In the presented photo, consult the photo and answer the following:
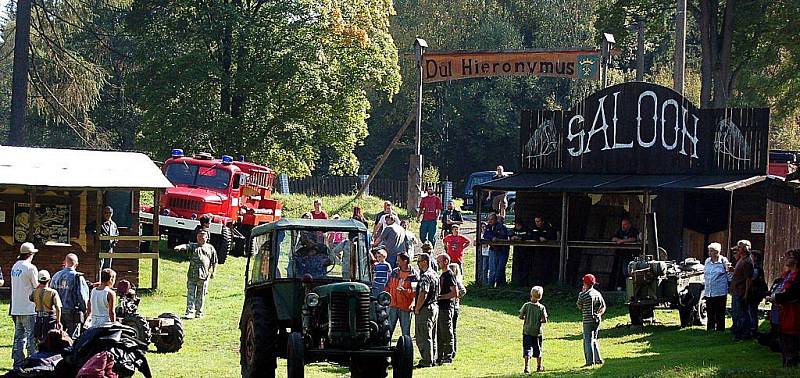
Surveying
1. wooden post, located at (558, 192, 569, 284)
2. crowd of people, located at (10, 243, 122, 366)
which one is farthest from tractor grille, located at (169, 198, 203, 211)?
crowd of people, located at (10, 243, 122, 366)

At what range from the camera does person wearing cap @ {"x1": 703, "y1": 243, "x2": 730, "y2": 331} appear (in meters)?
21.0

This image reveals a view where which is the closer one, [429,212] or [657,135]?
[657,135]

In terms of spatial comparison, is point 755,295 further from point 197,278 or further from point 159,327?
point 197,278

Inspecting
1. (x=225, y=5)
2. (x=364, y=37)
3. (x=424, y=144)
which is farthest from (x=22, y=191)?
(x=424, y=144)

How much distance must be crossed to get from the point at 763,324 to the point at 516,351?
4.22m

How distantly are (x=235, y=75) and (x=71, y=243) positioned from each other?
16927 mm

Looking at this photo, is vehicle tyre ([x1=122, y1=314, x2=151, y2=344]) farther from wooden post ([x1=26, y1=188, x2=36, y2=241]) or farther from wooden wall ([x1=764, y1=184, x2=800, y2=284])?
wooden wall ([x1=764, y1=184, x2=800, y2=284])

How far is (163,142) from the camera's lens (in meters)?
42.5

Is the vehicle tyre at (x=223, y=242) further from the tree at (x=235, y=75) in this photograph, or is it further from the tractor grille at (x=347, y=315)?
the tractor grille at (x=347, y=315)

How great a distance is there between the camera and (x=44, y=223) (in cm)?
2600

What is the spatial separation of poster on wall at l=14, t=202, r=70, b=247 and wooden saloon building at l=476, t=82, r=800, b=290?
343 inches

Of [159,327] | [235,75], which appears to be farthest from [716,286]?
[235,75]

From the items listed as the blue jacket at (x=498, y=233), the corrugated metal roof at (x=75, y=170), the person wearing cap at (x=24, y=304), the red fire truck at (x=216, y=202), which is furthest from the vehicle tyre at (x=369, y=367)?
the red fire truck at (x=216, y=202)

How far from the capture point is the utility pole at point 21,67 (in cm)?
3697
